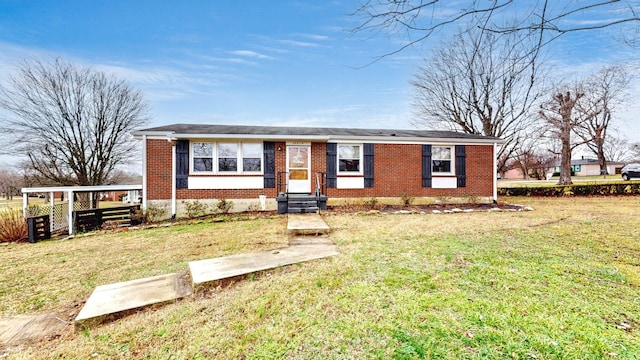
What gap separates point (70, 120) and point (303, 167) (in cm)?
1521

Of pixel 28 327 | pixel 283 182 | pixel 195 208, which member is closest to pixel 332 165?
pixel 283 182

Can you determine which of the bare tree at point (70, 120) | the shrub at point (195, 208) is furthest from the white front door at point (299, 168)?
the bare tree at point (70, 120)

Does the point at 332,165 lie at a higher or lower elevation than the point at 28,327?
higher

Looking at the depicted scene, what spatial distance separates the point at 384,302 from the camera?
8.92ft

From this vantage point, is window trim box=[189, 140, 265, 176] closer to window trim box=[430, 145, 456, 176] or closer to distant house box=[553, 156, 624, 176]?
window trim box=[430, 145, 456, 176]

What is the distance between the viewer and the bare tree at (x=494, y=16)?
2.45 m

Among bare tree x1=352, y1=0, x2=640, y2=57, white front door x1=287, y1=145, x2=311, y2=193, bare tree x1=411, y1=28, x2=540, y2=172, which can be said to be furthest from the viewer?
bare tree x1=411, y1=28, x2=540, y2=172

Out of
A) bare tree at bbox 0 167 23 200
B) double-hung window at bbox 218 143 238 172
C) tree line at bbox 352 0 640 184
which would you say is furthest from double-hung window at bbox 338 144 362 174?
bare tree at bbox 0 167 23 200

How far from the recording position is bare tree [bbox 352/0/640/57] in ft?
8.04

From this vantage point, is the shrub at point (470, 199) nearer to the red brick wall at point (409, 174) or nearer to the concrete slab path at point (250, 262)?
the red brick wall at point (409, 174)

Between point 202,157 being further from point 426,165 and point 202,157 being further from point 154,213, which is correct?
point 426,165

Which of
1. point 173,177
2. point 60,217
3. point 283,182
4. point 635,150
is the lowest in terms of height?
point 60,217

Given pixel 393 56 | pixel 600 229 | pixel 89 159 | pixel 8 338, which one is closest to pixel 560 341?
pixel 393 56

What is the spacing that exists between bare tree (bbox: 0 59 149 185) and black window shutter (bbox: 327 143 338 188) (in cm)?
1441
